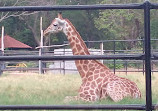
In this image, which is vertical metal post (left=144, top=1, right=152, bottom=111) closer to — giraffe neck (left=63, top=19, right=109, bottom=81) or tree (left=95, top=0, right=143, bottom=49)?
giraffe neck (left=63, top=19, right=109, bottom=81)

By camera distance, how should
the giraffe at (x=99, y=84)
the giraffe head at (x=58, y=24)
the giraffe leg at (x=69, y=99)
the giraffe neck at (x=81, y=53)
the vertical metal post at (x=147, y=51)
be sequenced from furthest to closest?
1. the giraffe head at (x=58, y=24)
2. the giraffe neck at (x=81, y=53)
3. the giraffe at (x=99, y=84)
4. the giraffe leg at (x=69, y=99)
5. the vertical metal post at (x=147, y=51)

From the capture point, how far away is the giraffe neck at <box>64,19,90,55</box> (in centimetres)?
645

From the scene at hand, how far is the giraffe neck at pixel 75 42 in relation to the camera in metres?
6.45

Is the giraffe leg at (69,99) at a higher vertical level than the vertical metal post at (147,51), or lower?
lower

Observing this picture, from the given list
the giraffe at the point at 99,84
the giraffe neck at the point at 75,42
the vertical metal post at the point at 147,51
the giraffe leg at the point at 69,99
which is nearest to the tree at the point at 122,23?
the giraffe neck at the point at 75,42

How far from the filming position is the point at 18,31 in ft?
102

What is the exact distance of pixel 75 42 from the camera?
6660 mm

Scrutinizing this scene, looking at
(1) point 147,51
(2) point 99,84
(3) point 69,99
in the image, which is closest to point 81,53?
(2) point 99,84

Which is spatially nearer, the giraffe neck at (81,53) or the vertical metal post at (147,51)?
the vertical metal post at (147,51)

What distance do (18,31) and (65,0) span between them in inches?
184

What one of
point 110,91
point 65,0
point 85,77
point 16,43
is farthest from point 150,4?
point 65,0

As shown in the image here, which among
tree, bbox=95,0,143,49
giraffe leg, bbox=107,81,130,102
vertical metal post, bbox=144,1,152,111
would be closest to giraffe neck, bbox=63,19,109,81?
giraffe leg, bbox=107,81,130,102

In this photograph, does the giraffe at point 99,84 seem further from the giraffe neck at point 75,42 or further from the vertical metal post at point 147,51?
the vertical metal post at point 147,51

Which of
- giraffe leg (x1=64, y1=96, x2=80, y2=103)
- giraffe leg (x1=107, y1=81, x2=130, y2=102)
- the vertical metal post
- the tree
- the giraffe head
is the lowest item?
giraffe leg (x1=64, y1=96, x2=80, y2=103)
